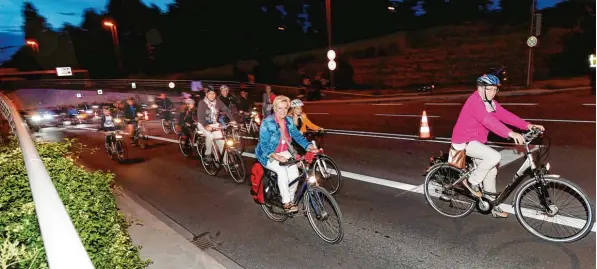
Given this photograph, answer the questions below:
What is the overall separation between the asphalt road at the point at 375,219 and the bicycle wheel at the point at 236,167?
21 centimetres

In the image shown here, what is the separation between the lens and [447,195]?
5398 millimetres

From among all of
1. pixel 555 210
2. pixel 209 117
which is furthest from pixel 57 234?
pixel 209 117

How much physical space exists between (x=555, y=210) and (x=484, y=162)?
0.89 meters

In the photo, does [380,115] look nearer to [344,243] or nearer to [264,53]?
[344,243]

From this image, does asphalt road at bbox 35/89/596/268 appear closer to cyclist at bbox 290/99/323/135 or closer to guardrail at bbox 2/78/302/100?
cyclist at bbox 290/99/323/135

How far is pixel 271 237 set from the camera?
521 centimetres

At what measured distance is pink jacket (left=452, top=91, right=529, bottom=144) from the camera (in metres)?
4.48

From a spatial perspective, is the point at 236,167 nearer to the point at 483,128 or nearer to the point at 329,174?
the point at 329,174

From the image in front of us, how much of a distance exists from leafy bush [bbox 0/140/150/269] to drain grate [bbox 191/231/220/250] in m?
1.53

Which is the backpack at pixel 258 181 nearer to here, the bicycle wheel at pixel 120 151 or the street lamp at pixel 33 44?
the bicycle wheel at pixel 120 151

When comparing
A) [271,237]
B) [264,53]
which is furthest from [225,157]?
[264,53]

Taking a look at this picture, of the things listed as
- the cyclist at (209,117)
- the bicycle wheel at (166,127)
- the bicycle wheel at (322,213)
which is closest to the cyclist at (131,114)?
the bicycle wheel at (166,127)

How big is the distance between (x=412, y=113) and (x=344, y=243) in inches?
518

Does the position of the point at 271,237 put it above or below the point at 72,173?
below
